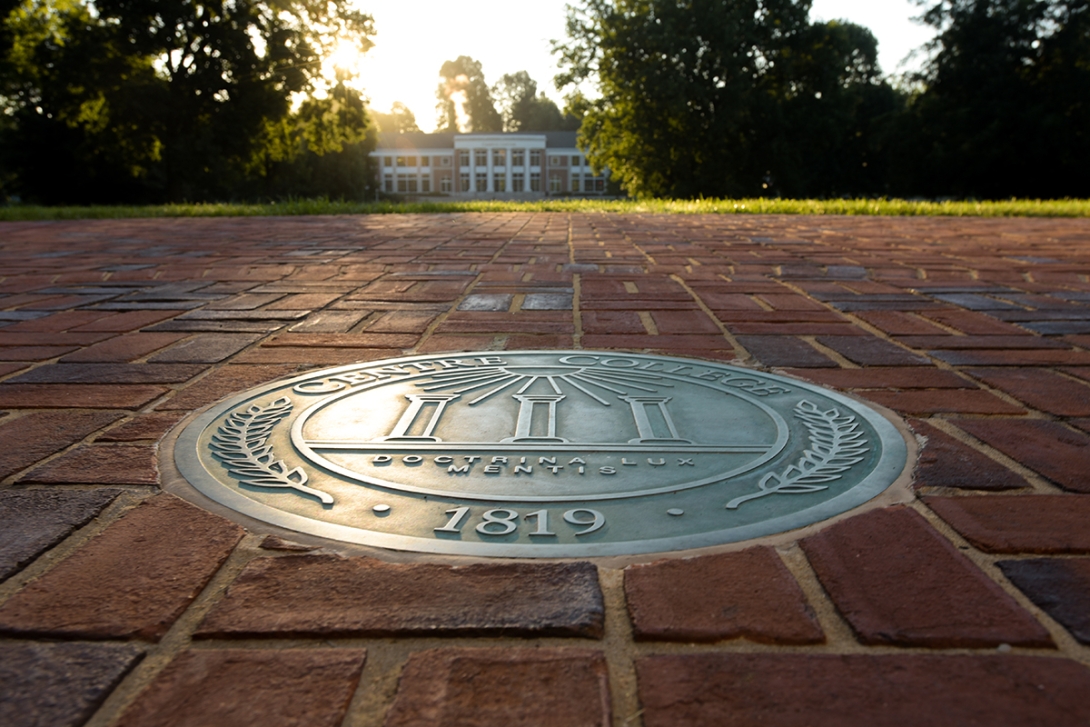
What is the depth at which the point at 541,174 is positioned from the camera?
75.1 meters

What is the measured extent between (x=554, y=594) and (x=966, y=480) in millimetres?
978

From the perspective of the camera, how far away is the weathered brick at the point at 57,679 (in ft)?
3.04

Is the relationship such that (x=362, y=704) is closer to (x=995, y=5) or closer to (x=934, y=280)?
(x=934, y=280)

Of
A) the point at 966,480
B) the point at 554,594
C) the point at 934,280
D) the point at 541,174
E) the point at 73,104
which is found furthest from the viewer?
the point at 541,174

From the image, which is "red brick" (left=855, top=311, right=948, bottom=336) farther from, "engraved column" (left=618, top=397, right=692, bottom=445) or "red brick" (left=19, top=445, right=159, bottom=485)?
"red brick" (left=19, top=445, right=159, bottom=485)

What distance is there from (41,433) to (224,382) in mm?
538

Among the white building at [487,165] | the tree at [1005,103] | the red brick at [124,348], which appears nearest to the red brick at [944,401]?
the red brick at [124,348]

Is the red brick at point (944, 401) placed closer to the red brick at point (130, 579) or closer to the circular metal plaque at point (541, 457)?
the circular metal plaque at point (541, 457)

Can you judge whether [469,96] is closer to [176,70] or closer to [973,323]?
[176,70]

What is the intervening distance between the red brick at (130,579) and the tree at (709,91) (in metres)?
28.7

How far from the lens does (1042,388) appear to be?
2.30 metres

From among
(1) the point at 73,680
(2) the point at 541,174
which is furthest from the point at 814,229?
(2) the point at 541,174

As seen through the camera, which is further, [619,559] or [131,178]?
[131,178]

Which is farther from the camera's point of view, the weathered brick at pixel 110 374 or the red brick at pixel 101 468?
the weathered brick at pixel 110 374
